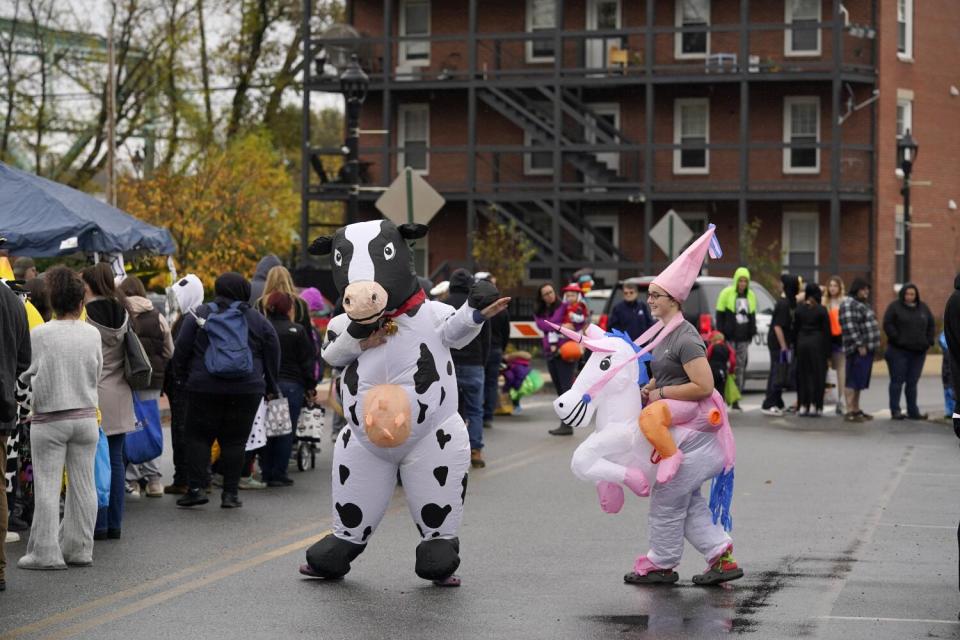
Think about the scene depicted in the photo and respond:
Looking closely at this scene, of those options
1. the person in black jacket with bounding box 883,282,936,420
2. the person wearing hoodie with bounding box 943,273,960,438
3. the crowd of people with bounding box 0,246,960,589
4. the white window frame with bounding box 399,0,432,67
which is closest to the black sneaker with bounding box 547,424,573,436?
the crowd of people with bounding box 0,246,960,589

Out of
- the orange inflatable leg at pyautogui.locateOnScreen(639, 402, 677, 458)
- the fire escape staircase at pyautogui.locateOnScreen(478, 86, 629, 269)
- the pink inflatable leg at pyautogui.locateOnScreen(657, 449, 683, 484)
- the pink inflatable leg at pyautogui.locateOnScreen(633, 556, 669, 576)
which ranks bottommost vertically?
the pink inflatable leg at pyautogui.locateOnScreen(633, 556, 669, 576)

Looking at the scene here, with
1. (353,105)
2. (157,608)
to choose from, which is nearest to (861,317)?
(353,105)

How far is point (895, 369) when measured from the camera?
2103 cm

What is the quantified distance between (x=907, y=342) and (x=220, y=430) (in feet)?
36.9

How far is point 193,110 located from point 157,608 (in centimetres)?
3881

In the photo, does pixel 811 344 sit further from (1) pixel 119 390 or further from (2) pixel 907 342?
(1) pixel 119 390

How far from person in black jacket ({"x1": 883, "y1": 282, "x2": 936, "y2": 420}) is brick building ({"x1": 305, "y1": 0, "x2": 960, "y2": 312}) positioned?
17501 millimetres

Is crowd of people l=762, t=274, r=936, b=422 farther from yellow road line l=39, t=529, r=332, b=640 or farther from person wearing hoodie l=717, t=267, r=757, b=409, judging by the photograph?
yellow road line l=39, t=529, r=332, b=640

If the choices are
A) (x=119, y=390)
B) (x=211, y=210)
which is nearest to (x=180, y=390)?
(x=119, y=390)

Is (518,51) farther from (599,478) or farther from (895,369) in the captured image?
(599,478)

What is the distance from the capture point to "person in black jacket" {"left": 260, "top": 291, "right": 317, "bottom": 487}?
45.5 ft

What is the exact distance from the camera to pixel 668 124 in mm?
41562

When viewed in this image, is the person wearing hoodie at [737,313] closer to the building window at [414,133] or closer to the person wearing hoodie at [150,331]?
the person wearing hoodie at [150,331]

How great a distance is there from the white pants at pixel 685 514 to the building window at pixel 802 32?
32802 millimetres
